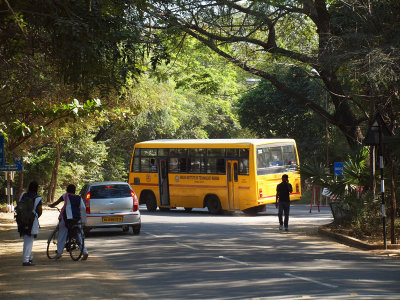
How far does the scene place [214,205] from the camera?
33406 mm

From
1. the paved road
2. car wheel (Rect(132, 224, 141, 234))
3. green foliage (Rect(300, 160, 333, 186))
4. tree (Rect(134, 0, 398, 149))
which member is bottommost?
the paved road

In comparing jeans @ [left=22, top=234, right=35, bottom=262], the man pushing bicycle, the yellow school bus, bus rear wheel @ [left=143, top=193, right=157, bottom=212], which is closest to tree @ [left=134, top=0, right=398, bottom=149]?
the man pushing bicycle

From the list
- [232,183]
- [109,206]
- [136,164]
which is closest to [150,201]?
[136,164]

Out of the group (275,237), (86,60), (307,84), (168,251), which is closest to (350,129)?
(275,237)

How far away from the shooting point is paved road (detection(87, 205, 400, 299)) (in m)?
10.6

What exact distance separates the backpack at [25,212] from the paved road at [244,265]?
6.23ft

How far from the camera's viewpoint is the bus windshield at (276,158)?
3147cm

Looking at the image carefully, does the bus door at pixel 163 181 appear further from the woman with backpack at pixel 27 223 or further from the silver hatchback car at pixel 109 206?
the woman with backpack at pixel 27 223

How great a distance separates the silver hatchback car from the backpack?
6.41m

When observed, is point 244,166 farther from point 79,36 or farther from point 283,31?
point 79,36

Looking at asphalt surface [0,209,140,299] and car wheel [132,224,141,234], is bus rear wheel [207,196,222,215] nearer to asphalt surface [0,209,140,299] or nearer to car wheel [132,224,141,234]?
car wheel [132,224,141,234]

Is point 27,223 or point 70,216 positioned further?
point 70,216

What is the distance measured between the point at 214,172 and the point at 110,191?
11.6 metres

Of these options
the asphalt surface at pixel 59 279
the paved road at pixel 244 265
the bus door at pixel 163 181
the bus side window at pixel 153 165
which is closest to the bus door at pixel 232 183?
the bus door at pixel 163 181
